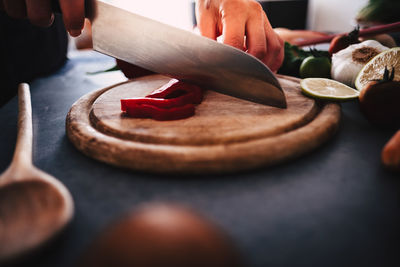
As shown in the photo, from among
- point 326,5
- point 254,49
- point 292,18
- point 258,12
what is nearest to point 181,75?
point 254,49

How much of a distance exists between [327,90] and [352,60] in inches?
13.3

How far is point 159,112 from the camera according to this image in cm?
80

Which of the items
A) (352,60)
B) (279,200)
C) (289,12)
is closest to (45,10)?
(279,200)

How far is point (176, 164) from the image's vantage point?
2.06 feet

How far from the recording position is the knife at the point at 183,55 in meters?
0.86

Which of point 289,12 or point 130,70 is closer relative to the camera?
point 130,70

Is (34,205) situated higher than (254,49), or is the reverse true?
(254,49)

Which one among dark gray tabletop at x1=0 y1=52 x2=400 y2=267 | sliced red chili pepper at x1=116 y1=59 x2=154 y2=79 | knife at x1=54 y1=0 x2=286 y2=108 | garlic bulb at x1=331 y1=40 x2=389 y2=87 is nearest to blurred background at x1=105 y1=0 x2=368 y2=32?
sliced red chili pepper at x1=116 y1=59 x2=154 y2=79

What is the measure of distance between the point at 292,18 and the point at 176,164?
428 cm

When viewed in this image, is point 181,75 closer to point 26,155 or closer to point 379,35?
point 26,155

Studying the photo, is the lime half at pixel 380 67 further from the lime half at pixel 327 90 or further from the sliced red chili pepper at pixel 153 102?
the sliced red chili pepper at pixel 153 102

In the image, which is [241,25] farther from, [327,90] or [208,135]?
[208,135]

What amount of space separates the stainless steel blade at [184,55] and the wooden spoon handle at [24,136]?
11.8 inches

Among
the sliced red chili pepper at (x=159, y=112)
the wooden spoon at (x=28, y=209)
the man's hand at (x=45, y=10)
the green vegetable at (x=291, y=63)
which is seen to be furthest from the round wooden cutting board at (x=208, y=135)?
the green vegetable at (x=291, y=63)
